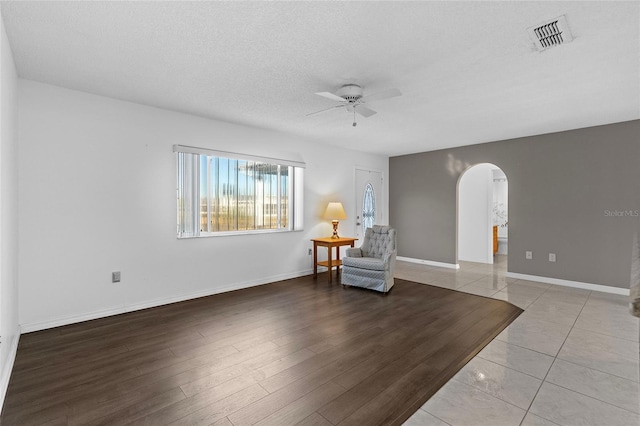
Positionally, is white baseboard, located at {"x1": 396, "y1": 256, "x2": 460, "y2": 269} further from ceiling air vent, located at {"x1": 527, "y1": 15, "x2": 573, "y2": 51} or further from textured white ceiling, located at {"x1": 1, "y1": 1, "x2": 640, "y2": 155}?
ceiling air vent, located at {"x1": 527, "y1": 15, "x2": 573, "y2": 51}

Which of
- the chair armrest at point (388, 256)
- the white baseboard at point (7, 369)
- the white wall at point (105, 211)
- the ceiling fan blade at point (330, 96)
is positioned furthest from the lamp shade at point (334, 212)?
the white baseboard at point (7, 369)

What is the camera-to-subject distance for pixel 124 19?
2.09 m

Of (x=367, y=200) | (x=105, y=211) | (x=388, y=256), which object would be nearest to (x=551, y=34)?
(x=388, y=256)

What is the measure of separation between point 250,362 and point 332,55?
8.41ft

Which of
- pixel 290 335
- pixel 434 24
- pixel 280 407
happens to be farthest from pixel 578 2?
pixel 290 335

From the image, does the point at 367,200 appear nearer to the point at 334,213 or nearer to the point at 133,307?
the point at 334,213

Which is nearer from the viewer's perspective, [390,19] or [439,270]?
[390,19]

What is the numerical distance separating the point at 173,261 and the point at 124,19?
9.27ft

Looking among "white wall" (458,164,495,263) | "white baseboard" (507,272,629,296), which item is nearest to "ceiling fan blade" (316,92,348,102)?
"white baseboard" (507,272,629,296)

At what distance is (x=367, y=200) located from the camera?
7.01 meters

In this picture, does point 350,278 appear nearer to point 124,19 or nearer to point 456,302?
point 456,302

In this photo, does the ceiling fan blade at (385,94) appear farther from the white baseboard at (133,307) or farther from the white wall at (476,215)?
the white wall at (476,215)

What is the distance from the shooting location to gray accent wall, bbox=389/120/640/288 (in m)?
4.49

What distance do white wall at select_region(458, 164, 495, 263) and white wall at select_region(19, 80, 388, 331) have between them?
520cm
